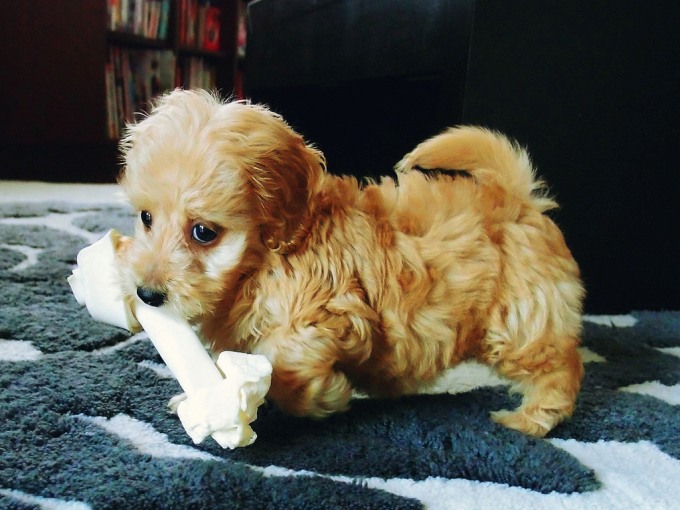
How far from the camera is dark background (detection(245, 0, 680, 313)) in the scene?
1.42m

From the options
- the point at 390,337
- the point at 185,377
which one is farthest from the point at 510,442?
the point at 185,377

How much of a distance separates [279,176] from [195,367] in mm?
291

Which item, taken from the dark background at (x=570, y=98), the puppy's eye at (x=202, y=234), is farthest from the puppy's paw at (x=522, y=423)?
the dark background at (x=570, y=98)

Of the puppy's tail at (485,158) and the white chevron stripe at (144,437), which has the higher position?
the puppy's tail at (485,158)

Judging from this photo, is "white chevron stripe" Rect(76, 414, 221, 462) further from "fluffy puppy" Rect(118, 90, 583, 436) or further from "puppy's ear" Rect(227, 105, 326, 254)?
"puppy's ear" Rect(227, 105, 326, 254)

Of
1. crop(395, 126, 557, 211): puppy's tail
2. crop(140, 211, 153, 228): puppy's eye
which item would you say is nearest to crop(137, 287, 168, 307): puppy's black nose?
crop(140, 211, 153, 228): puppy's eye

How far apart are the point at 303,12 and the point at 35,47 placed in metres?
1.70

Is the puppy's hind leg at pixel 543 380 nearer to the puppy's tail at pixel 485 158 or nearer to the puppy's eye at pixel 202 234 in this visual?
the puppy's tail at pixel 485 158

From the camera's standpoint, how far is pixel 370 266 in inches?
39.1

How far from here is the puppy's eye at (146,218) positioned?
0.94 m

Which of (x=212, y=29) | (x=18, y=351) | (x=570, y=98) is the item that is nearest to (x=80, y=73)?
(x=212, y=29)

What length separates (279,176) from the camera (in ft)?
3.07

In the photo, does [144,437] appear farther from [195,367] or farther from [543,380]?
[543,380]

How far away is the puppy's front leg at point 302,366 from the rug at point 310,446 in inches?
2.4
